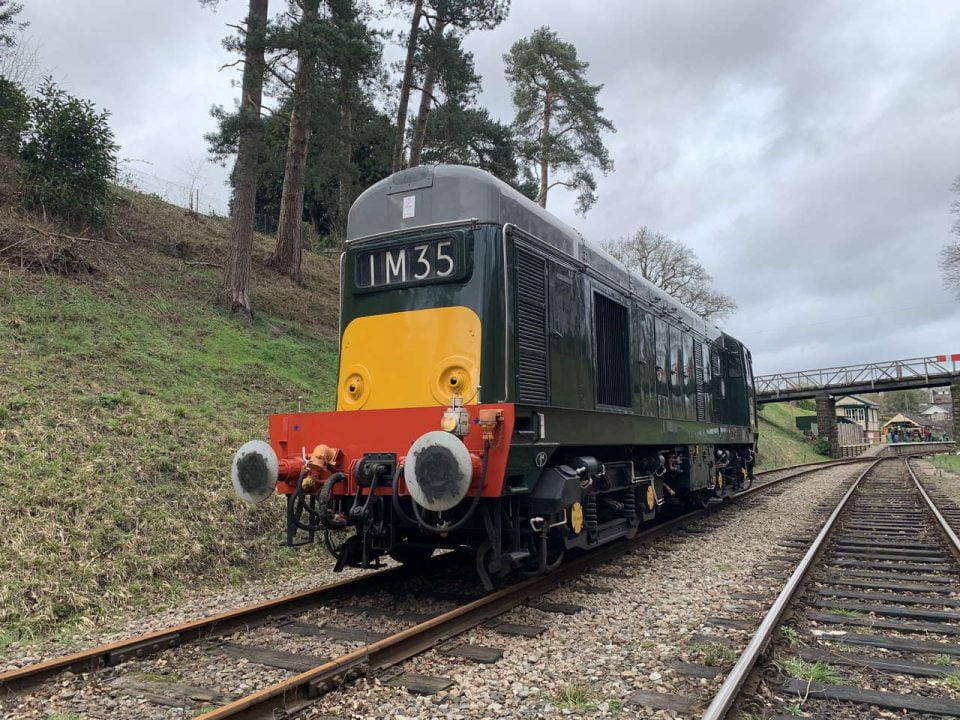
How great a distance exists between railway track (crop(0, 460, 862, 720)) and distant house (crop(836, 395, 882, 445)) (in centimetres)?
7307

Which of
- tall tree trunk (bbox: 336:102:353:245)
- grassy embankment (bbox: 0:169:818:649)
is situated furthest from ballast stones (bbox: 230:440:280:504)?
tall tree trunk (bbox: 336:102:353:245)

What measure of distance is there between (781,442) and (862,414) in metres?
43.0

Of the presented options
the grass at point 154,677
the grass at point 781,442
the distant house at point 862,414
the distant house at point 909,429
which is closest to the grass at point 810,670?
the grass at point 154,677

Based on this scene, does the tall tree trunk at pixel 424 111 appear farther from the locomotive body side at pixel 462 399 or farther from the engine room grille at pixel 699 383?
the locomotive body side at pixel 462 399

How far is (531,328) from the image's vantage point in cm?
557

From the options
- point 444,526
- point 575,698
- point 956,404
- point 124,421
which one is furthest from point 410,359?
point 956,404

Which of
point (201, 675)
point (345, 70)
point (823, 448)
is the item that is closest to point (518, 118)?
point (345, 70)

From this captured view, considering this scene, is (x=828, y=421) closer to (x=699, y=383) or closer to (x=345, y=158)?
(x=699, y=383)

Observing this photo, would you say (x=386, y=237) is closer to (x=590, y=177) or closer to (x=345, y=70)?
(x=345, y=70)

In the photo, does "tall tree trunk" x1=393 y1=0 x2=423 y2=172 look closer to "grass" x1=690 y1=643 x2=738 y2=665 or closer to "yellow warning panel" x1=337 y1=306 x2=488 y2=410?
"yellow warning panel" x1=337 y1=306 x2=488 y2=410

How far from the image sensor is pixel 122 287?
12.2 metres

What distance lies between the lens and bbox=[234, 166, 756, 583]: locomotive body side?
15.6 ft

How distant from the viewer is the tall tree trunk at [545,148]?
23.1m

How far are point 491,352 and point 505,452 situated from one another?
90cm
